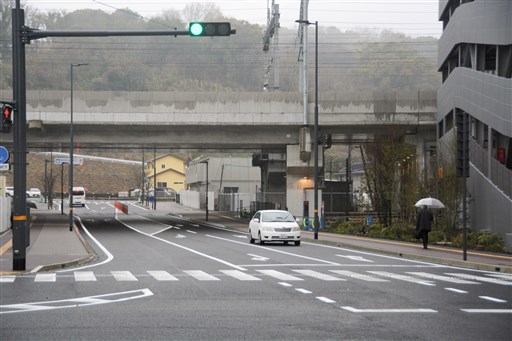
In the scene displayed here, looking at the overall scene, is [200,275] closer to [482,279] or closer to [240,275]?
[240,275]

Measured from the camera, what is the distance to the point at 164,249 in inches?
1280

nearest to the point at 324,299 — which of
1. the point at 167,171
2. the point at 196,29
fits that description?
the point at 196,29

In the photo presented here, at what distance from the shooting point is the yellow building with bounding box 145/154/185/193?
153750 millimetres

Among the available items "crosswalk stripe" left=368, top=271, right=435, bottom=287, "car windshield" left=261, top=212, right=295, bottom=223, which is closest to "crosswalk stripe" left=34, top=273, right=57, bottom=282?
"crosswalk stripe" left=368, top=271, right=435, bottom=287

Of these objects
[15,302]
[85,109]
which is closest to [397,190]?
[85,109]

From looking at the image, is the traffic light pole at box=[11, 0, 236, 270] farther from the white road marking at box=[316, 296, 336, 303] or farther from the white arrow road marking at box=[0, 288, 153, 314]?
the white road marking at box=[316, 296, 336, 303]

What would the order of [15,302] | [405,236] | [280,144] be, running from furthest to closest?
[280,144]
[405,236]
[15,302]

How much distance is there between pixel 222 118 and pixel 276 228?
19.1 m

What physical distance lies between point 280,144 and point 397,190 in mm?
15592

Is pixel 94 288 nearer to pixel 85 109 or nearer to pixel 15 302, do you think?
pixel 15 302

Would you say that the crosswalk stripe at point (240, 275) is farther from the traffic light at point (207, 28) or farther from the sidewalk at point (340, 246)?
the traffic light at point (207, 28)

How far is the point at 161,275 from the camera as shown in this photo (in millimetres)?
20484

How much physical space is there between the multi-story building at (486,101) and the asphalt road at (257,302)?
8.81 metres

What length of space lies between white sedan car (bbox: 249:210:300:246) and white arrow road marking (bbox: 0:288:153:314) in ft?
63.5
